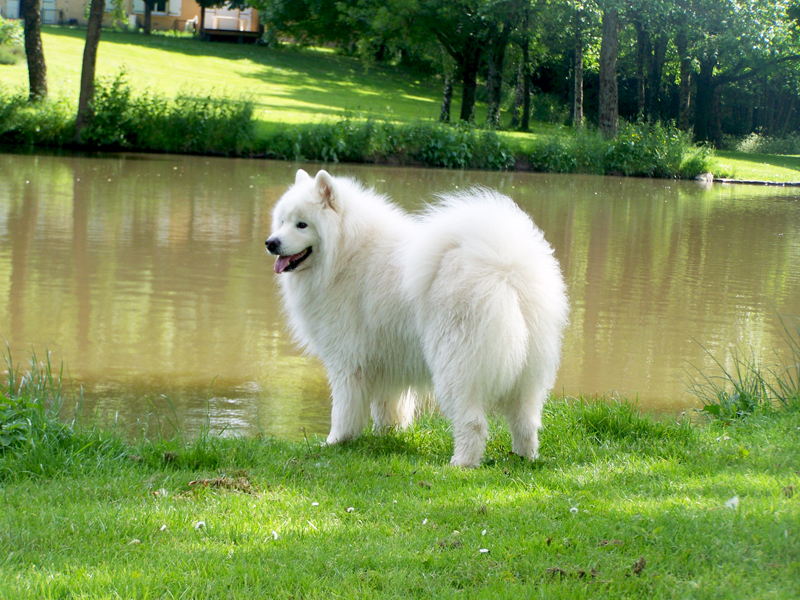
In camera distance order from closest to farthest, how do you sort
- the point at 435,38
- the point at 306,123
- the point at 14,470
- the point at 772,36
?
the point at 14,470
the point at 306,123
the point at 435,38
the point at 772,36

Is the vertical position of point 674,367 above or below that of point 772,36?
below

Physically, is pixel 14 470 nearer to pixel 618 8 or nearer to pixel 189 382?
pixel 189 382

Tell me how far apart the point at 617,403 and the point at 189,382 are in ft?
11.6

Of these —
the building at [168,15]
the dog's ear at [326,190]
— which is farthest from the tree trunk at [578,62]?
the dog's ear at [326,190]

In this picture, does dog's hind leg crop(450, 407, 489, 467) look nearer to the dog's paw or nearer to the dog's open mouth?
the dog's paw

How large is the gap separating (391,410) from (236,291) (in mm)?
4790

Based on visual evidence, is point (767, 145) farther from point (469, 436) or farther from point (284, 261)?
point (469, 436)

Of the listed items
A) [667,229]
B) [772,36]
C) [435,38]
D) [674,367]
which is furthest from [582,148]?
[674,367]

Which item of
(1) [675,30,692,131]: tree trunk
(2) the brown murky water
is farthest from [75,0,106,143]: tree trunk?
(1) [675,30,692,131]: tree trunk

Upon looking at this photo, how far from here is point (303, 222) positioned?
536 cm

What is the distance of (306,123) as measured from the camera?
89.2ft

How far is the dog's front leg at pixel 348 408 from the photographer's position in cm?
525

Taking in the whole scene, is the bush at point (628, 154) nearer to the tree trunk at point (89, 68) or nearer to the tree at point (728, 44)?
the tree at point (728, 44)

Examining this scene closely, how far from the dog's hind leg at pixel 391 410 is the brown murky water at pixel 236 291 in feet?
2.17
